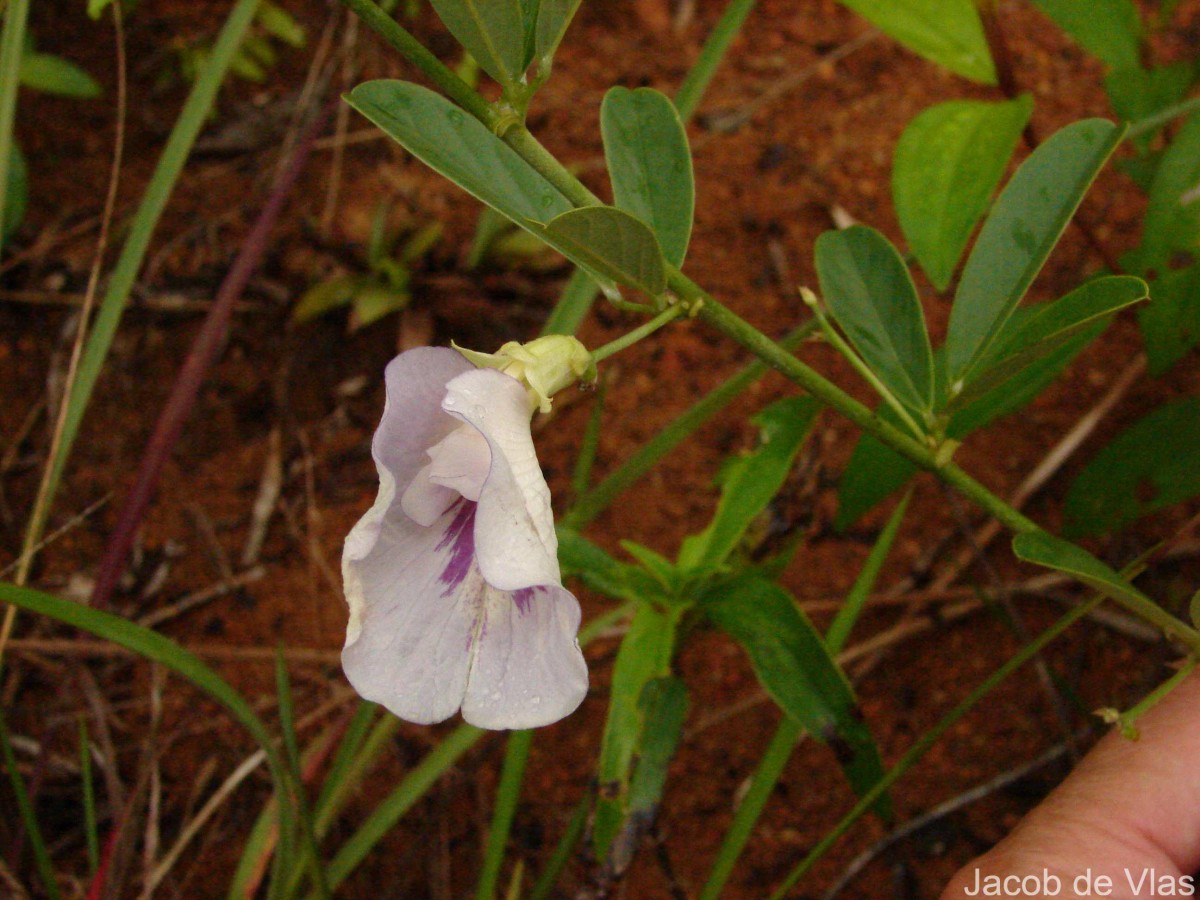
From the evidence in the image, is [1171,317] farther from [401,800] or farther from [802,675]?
[401,800]

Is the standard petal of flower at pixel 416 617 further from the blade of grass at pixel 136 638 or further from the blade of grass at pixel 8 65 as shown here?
the blade of grass at pixel 8 65

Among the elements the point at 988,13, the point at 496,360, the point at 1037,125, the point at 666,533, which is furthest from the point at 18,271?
the point at 1037,125

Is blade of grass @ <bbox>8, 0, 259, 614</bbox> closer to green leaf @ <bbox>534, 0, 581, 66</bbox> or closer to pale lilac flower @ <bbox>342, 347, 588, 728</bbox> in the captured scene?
pale lilac flower @ <bbox>342, 347, 588, 728</bbox>

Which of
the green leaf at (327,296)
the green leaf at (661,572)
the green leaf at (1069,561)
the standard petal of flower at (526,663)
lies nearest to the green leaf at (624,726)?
the green leaf at (661,572)

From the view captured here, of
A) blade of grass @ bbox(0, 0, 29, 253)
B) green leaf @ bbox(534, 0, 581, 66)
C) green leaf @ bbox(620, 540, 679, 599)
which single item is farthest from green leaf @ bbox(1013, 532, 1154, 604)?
blade of grass @ bbox(0, 0, 29, 253)

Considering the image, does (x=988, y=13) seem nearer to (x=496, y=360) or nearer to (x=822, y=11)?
(x=496, y=360)

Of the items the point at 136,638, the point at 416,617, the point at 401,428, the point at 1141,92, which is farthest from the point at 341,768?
the point at 1141,92
